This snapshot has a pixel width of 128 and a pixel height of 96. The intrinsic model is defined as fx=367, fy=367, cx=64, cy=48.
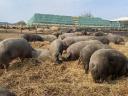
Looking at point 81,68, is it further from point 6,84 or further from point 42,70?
point 6,84

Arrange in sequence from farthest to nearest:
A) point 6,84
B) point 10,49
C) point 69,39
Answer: point 69,39 < point 10,49 < point 6,84

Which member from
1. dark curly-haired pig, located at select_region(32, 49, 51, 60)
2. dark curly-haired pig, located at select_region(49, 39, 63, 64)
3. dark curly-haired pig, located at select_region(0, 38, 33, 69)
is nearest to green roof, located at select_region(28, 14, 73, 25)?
dark curly-haired pig, located at select_region(49, 39, 63, 64)

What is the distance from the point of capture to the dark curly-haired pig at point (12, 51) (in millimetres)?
15070

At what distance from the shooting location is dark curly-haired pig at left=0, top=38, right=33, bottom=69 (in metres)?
15.1

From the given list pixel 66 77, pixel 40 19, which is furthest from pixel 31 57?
pixel 40 19

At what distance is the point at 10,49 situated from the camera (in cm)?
1522

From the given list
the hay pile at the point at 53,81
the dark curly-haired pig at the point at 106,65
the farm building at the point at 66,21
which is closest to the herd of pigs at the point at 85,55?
the dark curly-haired pig at the point at 106,65

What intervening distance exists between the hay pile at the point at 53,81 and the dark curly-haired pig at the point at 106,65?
1.19 ft

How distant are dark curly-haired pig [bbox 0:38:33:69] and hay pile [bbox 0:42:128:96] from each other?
1.01 feet

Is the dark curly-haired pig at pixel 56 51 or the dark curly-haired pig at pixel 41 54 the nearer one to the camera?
the dark curly-haired pig at pixel 56 51

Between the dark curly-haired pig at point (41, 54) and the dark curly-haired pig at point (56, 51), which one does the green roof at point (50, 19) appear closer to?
the dark curly-haired pig at point (56, 51)

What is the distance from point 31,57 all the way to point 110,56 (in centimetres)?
474

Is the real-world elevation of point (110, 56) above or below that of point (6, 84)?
above

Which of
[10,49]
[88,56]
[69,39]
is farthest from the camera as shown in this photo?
[69,39]
